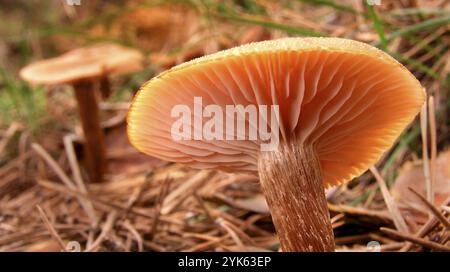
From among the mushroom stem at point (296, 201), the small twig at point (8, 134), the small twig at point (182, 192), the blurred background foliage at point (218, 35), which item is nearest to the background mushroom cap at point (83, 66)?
the blurred background foliage at point (218, 35)

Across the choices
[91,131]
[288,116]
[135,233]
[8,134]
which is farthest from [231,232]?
[8,134]

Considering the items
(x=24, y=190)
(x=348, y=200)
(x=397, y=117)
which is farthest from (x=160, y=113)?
(x=24, y=190)

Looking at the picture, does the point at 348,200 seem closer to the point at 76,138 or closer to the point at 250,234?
the point at 250,234

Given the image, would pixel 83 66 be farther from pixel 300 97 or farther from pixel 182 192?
pixel 300 97

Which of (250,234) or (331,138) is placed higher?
(331,138)

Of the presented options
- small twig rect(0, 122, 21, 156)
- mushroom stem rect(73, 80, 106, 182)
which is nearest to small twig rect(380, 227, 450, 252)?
mushroom stem rect(73, 80, 106, 182)

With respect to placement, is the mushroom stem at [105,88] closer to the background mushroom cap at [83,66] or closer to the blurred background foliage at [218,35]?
the blurred background foliage at [218,35]
